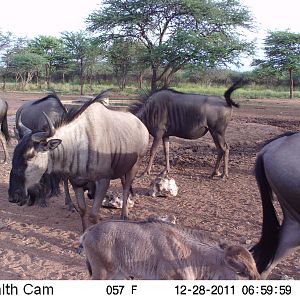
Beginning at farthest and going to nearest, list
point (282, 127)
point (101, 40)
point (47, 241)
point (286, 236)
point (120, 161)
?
point (101, 40) < point (282, 127) < point (120, 161) < point (47, 241) < point (286, 236)

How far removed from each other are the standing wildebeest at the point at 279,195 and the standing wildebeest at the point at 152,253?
856 millimetres

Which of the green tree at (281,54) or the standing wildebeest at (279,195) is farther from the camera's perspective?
the green tree at (281,54)

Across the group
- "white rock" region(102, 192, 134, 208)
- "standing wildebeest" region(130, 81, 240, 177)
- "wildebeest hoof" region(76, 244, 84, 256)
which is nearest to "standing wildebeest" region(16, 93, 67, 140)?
"white rock" region(102, 192, 134, 208)

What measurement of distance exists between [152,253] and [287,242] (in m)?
1.43

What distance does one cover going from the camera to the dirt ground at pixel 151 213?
4.30 meters

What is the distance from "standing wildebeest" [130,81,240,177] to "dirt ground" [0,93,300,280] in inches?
28.9

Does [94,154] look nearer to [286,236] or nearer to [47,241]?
[47,241]

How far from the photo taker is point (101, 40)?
78.9 ft

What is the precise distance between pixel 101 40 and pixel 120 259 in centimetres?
2221

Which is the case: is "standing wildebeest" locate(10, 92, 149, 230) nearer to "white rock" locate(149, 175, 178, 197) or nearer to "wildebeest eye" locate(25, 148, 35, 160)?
"wildebeest eye" locate(25, 148, 35, 160)

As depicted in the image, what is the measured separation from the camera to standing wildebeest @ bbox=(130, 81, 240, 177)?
8547 millimetres

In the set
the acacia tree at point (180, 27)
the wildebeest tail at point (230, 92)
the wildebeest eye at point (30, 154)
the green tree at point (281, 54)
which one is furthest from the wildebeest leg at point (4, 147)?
the green tree at point (281, 54)

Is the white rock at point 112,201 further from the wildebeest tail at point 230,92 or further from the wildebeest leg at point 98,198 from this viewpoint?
the wildebeest tail at point 230,92
